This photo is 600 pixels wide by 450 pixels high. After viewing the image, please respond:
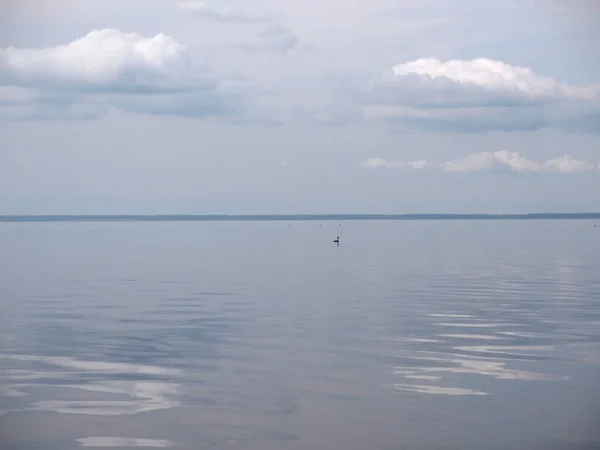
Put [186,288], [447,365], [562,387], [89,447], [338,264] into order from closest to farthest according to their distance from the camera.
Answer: [89,447] → [562,387] → [447,365] → [186,288] → [338,264]

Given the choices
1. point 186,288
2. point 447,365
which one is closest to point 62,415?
point 447,365

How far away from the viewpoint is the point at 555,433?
1545 cm

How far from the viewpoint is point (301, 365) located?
21.4m

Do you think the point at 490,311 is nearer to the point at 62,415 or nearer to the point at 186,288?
the point at 186,288

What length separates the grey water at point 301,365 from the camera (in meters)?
15.6

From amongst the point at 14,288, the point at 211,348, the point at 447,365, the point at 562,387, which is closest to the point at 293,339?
the point at 211,348

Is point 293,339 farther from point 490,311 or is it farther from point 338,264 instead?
point 338,264

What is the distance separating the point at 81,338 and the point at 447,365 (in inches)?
430

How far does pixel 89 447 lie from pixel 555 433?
26.5 ft

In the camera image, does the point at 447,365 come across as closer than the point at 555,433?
No

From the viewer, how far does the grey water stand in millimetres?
15562

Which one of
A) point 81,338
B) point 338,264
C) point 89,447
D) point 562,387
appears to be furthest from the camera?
point 338,264

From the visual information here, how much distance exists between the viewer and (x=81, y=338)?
25.6 meters

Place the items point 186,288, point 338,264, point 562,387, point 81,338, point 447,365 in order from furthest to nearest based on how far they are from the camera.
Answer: point 338,264
point 186,288
point 81,338
point 447,365
point 562,387
